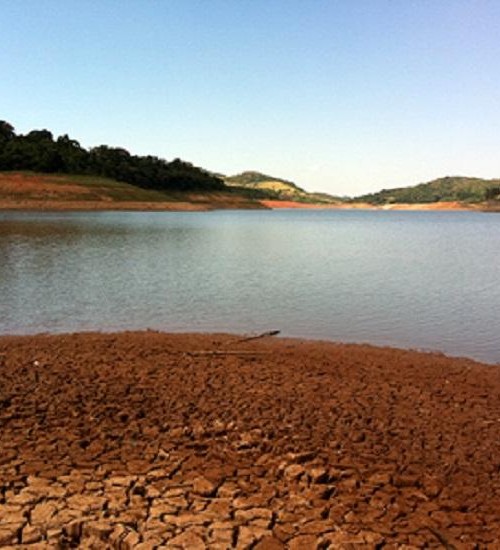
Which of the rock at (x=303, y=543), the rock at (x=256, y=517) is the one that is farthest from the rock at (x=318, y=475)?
the rock at (x=303, y=543)

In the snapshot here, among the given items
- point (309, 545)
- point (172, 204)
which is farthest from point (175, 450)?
point (172, 204)

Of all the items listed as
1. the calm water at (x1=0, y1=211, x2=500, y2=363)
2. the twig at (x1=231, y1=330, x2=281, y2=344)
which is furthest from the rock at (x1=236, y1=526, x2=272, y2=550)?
the calm water at (x1=0, y1=211, x2=500, y2=363)

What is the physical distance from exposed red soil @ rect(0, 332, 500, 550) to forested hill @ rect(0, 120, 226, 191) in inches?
4503

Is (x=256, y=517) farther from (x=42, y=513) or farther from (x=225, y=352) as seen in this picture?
(x=225, y=352)

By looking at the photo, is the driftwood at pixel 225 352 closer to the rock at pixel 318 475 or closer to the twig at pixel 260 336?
the twig at pixel 260 336

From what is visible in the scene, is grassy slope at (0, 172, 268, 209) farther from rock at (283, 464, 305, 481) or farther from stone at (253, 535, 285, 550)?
stone at (253, 535, 285, 550)

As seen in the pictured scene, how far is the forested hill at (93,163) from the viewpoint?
117562 millimetres

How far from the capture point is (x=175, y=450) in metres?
7.08

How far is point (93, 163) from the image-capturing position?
136750 mm

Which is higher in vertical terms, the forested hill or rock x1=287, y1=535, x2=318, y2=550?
the forested hill

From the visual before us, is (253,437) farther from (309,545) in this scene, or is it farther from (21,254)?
(21,254)

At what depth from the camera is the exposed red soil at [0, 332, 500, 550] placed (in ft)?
17.4

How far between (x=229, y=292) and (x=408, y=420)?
47.5 feet

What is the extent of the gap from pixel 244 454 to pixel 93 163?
13822 cm
